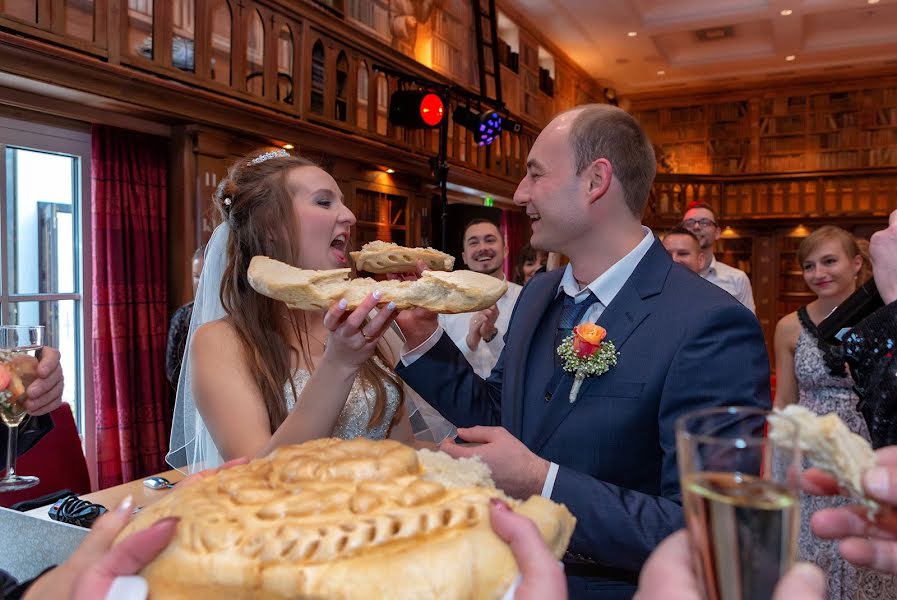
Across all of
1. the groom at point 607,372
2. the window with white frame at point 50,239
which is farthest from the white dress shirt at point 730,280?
the window with white frame at point 50,239

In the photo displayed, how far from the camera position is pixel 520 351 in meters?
2.05

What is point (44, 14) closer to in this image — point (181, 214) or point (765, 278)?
point (181, 214)

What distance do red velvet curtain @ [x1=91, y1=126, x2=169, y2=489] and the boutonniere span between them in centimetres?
361

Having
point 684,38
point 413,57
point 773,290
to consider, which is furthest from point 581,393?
point 773,290

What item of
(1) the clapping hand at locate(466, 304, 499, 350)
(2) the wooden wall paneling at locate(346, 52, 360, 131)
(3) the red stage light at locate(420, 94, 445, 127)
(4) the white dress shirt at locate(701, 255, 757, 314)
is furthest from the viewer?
(3) the red stage light at locate(420, 94, 445, 127)

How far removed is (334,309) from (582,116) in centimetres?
109

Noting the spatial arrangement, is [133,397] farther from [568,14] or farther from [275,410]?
[568,14]

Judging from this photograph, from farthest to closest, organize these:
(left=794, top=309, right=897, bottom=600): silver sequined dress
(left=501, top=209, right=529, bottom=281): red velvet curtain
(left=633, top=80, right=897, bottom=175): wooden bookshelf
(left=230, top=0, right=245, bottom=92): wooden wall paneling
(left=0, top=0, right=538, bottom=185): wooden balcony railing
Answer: (left=633, top=80, right=897, bottom=175): wooden bookshelf, (left=501, top=209, right=529, bottom=281): red velvet curtain, (left=230, top=0, right=245, bottom=92): wooden wall paneling, (left=0, top=0, right=538, bottom=185): wooden balcony railing, (left=794, top=309, right=897, bottom=600): silver sequined dress

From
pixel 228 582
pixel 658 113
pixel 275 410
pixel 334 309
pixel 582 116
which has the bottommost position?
pixel 275 410

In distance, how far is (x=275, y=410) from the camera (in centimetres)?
207

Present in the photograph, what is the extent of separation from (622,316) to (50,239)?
3.91 meters

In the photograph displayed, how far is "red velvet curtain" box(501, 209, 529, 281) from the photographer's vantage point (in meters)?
11.0

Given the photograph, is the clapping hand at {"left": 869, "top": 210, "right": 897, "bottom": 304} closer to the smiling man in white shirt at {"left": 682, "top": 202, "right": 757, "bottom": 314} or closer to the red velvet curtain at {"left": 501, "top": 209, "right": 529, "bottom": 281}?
the smiling man in white shirt at {"left": 682, "top": 202, "right": 757, "bottom": 314}

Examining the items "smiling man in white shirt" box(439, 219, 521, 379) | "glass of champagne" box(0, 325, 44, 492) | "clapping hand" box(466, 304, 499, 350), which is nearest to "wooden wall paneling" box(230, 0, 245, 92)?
"smiling man in white shirt" box(439, 219, 521, 379)
